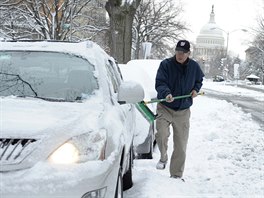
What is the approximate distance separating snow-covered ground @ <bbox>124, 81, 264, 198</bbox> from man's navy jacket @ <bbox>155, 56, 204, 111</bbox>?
3.27 feet

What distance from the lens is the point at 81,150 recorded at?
3.23 m

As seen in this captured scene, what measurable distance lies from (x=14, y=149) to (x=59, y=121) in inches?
15.4

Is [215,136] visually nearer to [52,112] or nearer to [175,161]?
[175,161]

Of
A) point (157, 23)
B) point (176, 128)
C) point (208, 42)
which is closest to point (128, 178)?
point (176, 128)

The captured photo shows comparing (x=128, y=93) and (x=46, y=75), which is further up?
(x=46, y=75)

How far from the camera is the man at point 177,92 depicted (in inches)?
239

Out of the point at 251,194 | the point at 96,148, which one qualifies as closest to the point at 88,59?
the point at 96,148

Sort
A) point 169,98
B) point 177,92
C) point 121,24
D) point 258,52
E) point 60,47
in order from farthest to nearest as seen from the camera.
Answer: point 258,52, point 121,24, point 177,92, point 169,98, point 60,47

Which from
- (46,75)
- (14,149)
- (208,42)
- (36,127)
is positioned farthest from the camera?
(208,42)

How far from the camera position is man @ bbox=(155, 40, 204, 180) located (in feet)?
19.9

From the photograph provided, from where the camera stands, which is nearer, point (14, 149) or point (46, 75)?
point (14, 149)

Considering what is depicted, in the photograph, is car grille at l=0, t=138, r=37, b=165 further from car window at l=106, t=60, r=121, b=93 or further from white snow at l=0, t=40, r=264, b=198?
car window at l=106, t=60, r=121, b=93

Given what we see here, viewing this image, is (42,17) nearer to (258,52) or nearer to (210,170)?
(210,170)

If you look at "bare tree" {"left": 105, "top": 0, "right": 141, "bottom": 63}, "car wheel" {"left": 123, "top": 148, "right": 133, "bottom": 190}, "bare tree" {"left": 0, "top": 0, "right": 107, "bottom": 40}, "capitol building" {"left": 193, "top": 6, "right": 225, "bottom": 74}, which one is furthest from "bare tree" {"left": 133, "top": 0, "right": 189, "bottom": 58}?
"capitol building" {"left": 193, "top": 6, "right": 225, "bottom": 74}
